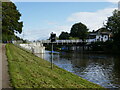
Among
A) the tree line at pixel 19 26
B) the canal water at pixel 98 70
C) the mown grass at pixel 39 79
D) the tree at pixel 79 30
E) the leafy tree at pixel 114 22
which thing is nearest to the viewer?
the mown grass at pixel 39 79

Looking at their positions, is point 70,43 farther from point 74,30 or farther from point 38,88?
point 38,88

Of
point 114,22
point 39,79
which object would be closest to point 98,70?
point 39,79

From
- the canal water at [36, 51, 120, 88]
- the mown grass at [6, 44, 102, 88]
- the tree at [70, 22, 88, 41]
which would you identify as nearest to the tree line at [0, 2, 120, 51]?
the tree at [70, 22, 88, 41]

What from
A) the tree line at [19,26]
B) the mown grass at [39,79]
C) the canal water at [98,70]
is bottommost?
the canal water at [98,70]

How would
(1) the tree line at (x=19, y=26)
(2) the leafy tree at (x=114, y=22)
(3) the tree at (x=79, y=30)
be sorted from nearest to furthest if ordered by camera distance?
(1) the tree line at (x=19, y=26), (2) the leafy tree at (x=114, y=22), (3) the tree at (x=79, y=30)

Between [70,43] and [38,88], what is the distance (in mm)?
71991

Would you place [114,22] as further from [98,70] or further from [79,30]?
[98,70]

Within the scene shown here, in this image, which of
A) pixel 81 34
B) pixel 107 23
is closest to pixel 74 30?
pixel 81 34

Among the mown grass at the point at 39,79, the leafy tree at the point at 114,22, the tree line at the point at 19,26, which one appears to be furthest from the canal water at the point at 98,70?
the leafy tree at the point at 114,22

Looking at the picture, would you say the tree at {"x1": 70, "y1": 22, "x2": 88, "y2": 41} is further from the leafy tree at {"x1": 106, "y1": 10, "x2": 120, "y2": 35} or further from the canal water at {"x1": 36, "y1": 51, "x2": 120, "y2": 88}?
the canal water at {"x1": 36, "y1": 51, "x2": 120, "y2": 88}

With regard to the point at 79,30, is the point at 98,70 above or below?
below

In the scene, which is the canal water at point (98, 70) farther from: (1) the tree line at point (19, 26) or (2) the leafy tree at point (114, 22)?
(2) the leafy tree at point (114, 22)

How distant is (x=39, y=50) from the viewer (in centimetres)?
5978

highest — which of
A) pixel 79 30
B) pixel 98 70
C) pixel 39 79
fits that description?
pixel 79 30
